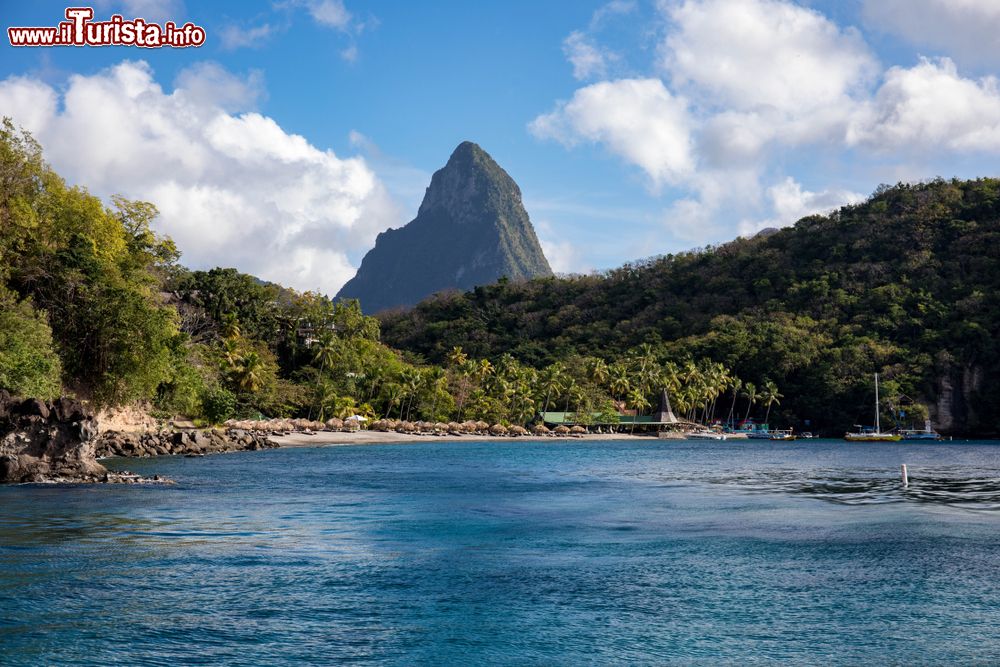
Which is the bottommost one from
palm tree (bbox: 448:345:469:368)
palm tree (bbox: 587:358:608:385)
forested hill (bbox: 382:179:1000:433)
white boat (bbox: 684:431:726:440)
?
white boat (bbox: 684:431:726:440)

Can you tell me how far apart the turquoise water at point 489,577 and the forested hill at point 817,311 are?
283 feet

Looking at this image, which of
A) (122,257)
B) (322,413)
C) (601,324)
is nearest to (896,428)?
(601,324)

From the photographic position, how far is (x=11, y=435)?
102 ft

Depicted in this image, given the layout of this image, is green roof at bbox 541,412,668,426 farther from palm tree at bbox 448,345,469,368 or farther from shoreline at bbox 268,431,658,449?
palm tree at bbox 448,345,469,368

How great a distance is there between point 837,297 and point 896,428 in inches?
1004

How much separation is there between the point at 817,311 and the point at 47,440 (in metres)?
114

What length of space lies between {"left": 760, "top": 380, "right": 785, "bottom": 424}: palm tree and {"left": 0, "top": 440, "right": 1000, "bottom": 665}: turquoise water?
83.6 metres

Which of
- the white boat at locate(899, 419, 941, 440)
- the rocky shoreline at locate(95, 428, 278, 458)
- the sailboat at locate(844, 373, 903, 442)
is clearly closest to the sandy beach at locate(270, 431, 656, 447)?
the rocky shoreline at locate(95, 428, 278, 458)

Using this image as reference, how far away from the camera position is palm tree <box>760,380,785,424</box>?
114375mm

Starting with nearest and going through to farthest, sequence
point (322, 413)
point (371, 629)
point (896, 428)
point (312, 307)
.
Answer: point (371, 629)
point (322, 413)
point (312, 307)
point (896, 428)

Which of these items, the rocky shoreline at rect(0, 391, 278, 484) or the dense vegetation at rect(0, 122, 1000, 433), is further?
the dense vegetation at rect(0, 122, 1000, 433)

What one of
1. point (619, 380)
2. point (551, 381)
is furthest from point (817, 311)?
point (551, 381)

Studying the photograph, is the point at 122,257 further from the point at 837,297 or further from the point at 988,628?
the point at 837,297

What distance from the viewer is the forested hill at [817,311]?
362ft
